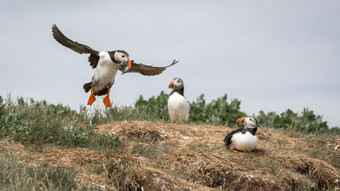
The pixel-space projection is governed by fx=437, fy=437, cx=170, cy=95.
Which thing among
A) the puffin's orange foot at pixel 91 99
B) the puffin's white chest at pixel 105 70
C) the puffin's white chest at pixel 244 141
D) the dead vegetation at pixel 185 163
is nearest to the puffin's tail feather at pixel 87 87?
the puffin's orange foot at pixel 91 99

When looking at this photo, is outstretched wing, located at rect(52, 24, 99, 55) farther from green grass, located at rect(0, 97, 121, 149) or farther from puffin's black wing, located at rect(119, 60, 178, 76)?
green grass, located at rect(0, 97, 121, 149)

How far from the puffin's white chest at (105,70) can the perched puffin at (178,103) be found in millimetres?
2325

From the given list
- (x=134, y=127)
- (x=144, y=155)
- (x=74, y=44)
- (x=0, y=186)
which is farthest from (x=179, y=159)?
(x=74, y=44)

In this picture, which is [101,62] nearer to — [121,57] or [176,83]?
[121,57]

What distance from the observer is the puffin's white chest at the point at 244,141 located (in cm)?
736

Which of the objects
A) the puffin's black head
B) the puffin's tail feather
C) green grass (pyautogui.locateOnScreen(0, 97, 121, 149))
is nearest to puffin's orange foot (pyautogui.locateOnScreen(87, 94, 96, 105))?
the puffin's tail feather

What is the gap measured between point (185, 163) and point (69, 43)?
3663 mm

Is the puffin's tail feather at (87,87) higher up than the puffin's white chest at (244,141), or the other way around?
the puffin's tail feather at (87,87)

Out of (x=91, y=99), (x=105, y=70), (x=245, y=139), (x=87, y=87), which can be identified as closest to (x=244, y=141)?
(x=245, y=139)

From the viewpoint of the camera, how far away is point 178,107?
10.9 m

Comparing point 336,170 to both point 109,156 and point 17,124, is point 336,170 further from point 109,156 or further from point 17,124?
point 17,124

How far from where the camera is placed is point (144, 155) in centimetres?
637

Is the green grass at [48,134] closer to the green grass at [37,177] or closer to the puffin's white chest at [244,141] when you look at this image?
the green grass at [37,177]

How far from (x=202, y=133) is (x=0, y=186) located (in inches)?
200
